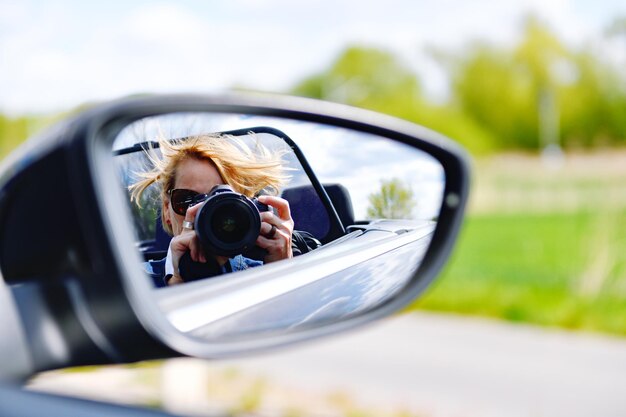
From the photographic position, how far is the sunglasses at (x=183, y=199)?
1.00 meters

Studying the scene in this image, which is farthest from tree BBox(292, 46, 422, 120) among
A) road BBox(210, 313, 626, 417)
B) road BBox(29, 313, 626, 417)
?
road BBox(29, 313, 626, 417)

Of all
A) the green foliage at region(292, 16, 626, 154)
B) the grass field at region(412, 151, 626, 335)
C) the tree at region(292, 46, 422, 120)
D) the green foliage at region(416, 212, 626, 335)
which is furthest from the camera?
the tree at region(292, 46, 422, 120)

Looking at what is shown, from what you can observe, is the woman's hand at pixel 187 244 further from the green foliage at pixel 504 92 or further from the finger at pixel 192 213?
the green foliage at pixel 504 92

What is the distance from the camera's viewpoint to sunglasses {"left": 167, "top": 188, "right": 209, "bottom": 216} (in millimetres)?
1004

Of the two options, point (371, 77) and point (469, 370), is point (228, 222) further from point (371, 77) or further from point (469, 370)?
point (371, 77)

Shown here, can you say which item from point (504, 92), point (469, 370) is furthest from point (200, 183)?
point (504, 92)

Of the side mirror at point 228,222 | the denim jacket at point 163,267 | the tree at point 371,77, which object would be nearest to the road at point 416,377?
the side mirror at point 228,222

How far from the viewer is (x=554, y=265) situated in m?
11.4

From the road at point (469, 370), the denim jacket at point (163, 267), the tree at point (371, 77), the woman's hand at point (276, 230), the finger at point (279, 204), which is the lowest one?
the road at point (469, 370)

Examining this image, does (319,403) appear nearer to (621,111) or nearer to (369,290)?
(369,290)

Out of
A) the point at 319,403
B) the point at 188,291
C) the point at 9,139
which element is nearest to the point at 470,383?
the point at 319,403

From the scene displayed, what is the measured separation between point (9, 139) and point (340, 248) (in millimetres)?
14056

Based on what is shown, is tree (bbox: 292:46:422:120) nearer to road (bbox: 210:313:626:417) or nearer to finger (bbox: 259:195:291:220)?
road (bbox: 210:313:626:417)

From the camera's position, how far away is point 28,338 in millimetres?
943
